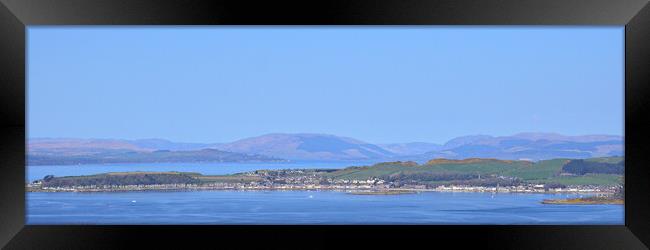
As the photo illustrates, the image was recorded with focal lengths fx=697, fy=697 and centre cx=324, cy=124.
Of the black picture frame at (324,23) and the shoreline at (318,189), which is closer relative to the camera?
the black picture frame at (324,23)

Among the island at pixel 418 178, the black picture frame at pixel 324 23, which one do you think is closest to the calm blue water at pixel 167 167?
the island at pixel 418 178

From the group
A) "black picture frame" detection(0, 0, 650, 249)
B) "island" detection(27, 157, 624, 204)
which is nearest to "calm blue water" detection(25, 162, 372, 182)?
"island" detection(27, 157, 624, 204)

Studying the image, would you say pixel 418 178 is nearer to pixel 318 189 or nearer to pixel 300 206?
pixel 318 189

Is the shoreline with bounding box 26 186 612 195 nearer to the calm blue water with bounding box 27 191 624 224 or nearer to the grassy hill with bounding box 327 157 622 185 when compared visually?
the calm blue water with bounding box 27 191 624 224

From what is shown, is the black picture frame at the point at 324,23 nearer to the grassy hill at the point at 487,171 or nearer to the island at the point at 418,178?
the island at the point at 418,178

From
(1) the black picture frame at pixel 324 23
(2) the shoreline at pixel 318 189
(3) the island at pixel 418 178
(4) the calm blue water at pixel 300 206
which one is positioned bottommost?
(4) the calm blue water at pixel 300 206

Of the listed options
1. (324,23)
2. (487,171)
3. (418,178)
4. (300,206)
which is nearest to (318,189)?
(300,206)

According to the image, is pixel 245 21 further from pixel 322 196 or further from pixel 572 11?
pixel 322 196
